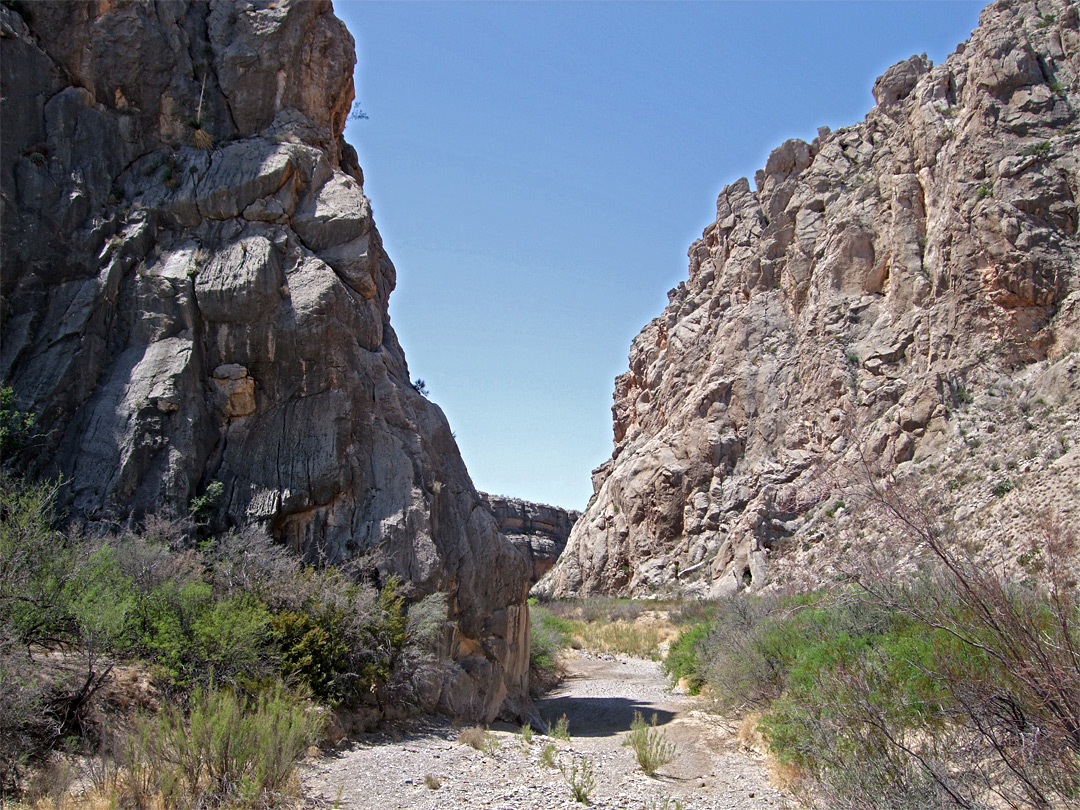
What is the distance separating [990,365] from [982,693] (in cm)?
2824

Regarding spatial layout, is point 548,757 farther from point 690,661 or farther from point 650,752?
point 690,661

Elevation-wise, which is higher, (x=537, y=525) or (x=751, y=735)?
(x=537, y=525)

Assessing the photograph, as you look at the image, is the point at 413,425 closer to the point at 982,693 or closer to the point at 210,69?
the point at 210,69

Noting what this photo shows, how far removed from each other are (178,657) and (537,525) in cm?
5793

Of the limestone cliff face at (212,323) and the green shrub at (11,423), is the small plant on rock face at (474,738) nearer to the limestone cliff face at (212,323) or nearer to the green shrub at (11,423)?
the limestone cliff face at (212,323)

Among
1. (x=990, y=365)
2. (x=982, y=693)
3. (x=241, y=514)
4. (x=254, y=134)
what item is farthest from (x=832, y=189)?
(x=982, y=693)

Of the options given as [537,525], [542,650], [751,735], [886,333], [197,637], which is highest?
[886,333]

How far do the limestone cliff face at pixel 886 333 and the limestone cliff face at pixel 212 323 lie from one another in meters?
12.9

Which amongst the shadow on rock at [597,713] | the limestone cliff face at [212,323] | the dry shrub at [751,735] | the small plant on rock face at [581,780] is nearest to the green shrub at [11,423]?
the limestone cliff face at [212,323]

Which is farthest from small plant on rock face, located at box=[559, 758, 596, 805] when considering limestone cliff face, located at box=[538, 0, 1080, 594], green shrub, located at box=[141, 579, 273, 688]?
limestone cliff face, located at box=[538, 0, 1080, 594]

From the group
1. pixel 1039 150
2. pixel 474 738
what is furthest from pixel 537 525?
pixel 474 738

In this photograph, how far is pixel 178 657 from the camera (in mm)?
8836

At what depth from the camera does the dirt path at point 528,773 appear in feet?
26.6

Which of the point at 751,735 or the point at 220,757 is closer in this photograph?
the point at 220,757
